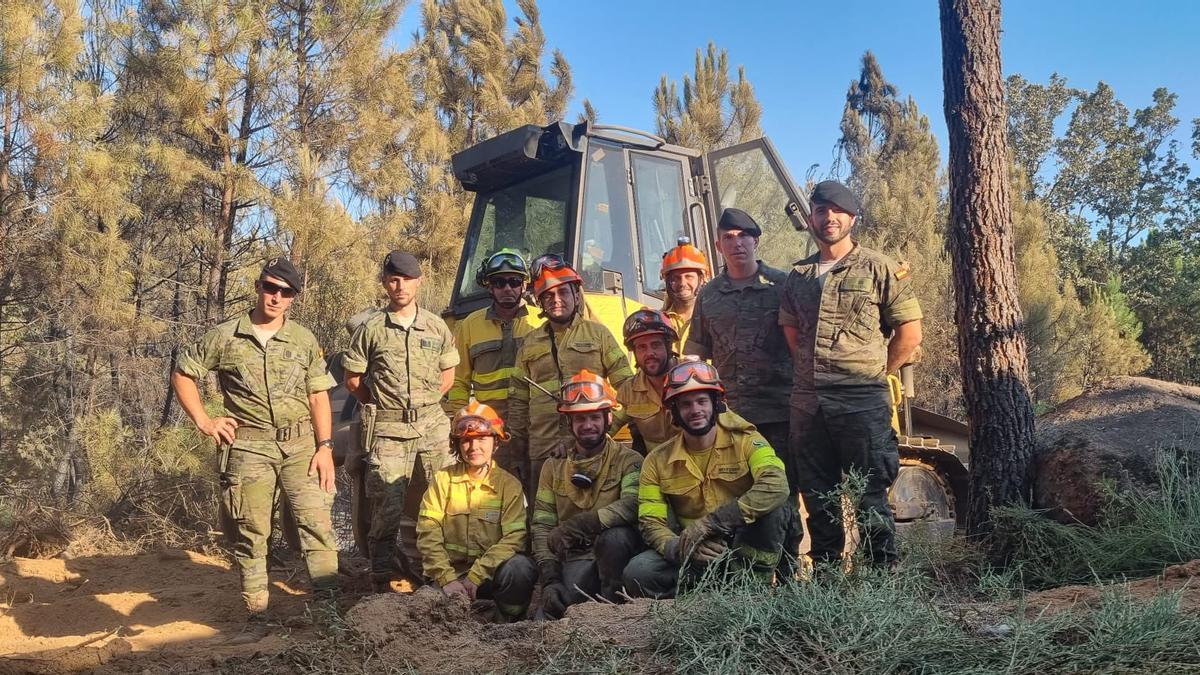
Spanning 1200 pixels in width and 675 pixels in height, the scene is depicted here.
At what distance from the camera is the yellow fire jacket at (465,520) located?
4.95 m

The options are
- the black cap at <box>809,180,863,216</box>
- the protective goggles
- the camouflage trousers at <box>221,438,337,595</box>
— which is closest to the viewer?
the black cap at <box>809,180,863,216</box>

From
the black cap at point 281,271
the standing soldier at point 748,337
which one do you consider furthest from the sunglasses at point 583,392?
the black cap at point 281,271

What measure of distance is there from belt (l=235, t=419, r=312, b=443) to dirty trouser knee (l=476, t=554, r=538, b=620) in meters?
1.57

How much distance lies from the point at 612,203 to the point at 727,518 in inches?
113

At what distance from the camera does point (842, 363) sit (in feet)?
15.1

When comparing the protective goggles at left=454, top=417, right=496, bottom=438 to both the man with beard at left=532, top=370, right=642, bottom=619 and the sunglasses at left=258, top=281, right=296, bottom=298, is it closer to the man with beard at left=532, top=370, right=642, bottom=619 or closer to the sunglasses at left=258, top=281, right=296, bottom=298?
the man with beard at left=532, top=370, right=642, bottom=619

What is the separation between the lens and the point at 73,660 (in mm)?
4590

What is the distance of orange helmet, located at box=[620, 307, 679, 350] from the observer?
199 inches

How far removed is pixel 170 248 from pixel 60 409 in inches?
90.0

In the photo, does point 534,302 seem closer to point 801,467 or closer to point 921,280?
point 801,467

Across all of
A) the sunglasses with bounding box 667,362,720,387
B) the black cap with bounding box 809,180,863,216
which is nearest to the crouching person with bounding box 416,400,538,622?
the sunglasses with bounding box 667,362,720,387

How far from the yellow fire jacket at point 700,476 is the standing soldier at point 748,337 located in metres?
0.60

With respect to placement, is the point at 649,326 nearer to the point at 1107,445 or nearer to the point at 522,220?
the point at 522,220

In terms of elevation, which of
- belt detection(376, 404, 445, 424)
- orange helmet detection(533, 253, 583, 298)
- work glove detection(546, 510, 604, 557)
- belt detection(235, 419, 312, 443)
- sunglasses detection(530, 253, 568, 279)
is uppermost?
sunglasses detection(530, 253, 568, 279)
